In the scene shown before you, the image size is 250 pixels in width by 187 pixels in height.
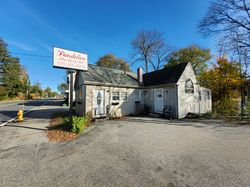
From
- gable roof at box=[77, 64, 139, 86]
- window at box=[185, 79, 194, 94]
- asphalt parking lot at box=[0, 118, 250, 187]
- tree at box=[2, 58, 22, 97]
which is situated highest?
tree at box=[2, 58, 22, 97]

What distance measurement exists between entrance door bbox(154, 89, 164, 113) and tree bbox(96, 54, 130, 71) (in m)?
25.3

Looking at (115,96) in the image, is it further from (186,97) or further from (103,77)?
(186,97)

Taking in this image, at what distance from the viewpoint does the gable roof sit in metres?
11.4

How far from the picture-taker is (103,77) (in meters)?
12.6

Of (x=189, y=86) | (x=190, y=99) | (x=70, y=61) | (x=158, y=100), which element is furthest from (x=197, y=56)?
(x=70, y=61)

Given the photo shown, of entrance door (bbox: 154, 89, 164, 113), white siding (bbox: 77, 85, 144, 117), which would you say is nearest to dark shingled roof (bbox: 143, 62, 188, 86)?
entrance door (bbox: 154, 89, 164, 113)

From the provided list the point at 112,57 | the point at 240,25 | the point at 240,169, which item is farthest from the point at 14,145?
the point at 112,57

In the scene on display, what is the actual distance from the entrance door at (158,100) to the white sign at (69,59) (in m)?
7.15

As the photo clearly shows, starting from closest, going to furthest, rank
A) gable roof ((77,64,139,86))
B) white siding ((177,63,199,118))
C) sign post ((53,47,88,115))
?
sign post ((53,47,88,115))
gable roof ((77,64,139,86))
white siding ((177,63,199,118))

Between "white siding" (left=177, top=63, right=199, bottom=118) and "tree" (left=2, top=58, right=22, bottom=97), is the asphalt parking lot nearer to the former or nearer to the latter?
"white siding" (left=177, top=63, right=199, bottom=118)

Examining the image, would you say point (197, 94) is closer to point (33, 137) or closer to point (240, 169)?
point (240, 169)

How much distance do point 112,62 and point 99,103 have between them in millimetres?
28055

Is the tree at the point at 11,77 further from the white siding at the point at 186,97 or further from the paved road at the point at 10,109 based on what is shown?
the white siding at the point at 186,97

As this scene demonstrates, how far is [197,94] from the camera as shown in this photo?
13.5 m
